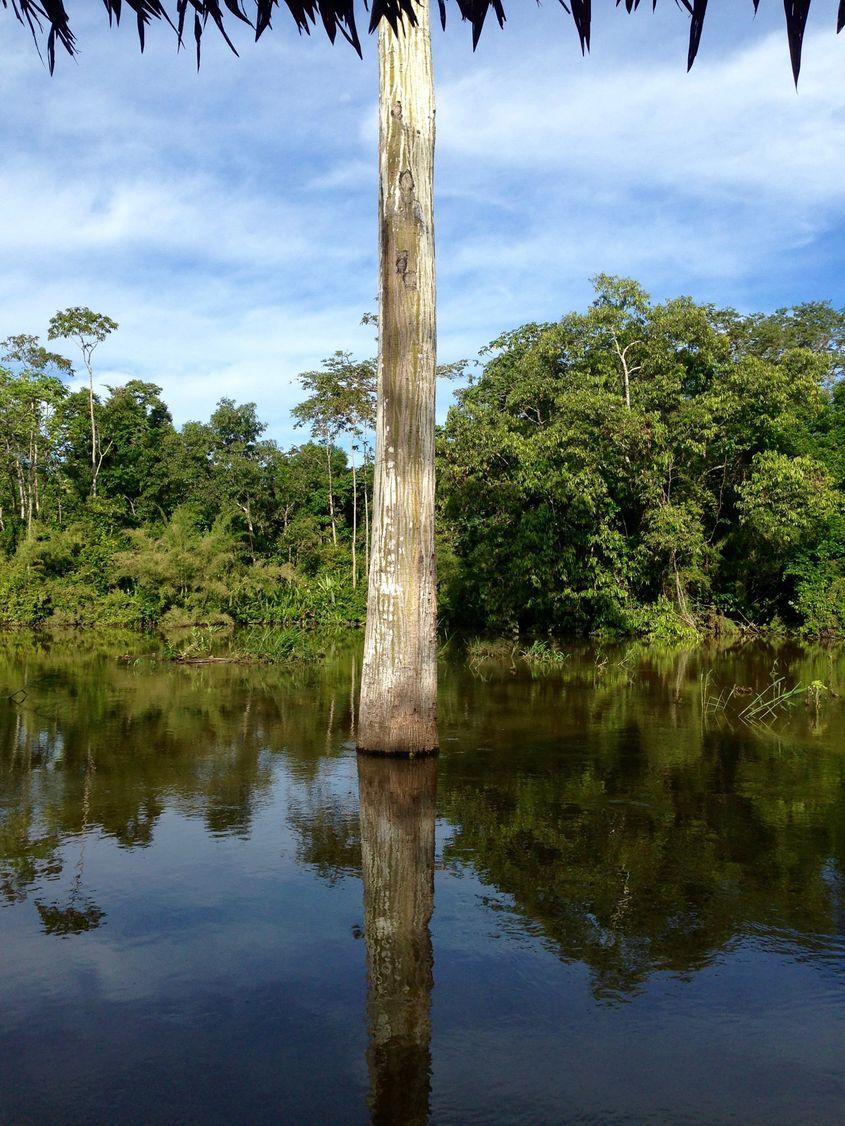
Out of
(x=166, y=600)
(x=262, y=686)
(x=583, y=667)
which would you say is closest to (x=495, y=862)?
(x=262, y=686)

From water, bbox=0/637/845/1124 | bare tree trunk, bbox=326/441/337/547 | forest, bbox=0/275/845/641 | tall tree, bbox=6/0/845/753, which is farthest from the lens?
bare tree trunk, bbox=326/441/337/547

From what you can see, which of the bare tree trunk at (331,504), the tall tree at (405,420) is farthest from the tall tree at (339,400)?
the tall tree at (405,420)

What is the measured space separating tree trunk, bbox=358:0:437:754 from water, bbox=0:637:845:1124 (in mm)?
672

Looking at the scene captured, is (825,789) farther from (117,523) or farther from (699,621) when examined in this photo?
(117,523)

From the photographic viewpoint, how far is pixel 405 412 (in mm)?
5996

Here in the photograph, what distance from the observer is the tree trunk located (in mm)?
5926

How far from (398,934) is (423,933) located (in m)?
0.10

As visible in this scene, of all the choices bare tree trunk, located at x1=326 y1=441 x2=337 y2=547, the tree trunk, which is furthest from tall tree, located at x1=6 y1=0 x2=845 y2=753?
bare tree trunk, located at x1=326 y1=441 x2=337 y2=547

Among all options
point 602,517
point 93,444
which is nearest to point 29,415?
point 93,444

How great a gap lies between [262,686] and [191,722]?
2.87 m

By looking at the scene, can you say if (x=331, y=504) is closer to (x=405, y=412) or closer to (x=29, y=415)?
(x=29, y=415)

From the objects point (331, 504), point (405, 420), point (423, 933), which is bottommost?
point (423, 933)

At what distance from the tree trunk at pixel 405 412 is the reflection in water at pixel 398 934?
696 millimetres

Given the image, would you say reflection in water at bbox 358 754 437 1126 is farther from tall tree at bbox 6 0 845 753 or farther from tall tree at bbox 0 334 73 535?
tall tree at bbox 0 334 73 535
